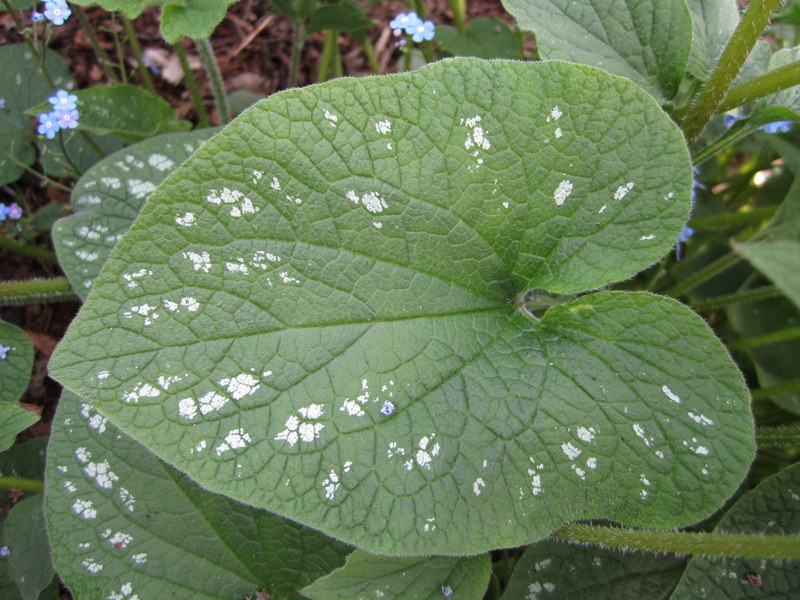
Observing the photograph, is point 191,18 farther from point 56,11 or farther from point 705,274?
point 705,274

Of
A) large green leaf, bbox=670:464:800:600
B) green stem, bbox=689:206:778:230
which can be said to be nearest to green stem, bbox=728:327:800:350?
green stem, bbox=689:206:778:230

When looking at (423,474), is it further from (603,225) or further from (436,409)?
(603,225)

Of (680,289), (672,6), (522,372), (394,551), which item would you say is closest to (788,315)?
(680,289)

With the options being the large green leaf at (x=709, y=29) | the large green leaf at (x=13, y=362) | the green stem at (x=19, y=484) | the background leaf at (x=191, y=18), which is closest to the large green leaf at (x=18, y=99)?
the large green leaf at (x=13, y=362)

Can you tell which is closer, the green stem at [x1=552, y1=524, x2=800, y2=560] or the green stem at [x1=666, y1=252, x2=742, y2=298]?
the green stem at [x1=552, y1=524, x2=800, y2=560]

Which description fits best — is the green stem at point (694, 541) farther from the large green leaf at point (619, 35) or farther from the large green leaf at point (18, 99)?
the large green leaf at point (18, 99)

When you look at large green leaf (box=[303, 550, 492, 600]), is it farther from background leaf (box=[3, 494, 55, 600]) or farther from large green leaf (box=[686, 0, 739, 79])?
large green leaf (box=[686, 0, 739, 79])
